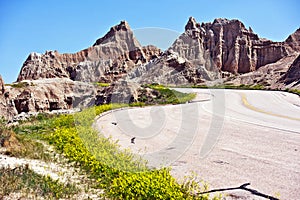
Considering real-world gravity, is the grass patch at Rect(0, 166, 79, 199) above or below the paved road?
below

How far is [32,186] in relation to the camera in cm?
572

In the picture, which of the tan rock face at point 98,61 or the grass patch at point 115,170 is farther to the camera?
the tan rock face at point 98,61

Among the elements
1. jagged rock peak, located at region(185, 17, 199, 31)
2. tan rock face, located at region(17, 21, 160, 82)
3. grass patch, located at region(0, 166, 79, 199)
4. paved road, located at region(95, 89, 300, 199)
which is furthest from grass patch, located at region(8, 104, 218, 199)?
jagged rock peak, located at region(185, 17, 199, 31)

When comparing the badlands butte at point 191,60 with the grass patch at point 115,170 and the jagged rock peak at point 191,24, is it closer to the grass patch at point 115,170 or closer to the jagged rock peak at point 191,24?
the jagged rock peak at point 191,24

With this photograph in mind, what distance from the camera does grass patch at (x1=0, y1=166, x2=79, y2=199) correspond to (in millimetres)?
5393

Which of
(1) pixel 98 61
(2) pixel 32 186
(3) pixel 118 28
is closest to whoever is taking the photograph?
(2) pixel 32 186

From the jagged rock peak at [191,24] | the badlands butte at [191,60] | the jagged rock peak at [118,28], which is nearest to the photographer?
the badlands butte at [191,60]

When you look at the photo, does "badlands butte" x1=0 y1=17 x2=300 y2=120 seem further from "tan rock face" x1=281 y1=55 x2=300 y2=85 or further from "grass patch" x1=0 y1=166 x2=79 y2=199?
"grass patch" x1=0 y1=166 x2=79 y2=199

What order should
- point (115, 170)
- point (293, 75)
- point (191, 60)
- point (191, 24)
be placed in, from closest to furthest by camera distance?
point (115, 170) < point (293, 75) < point (191, 60) < point (191, 24)

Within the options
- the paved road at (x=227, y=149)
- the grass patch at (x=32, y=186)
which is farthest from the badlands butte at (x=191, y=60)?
the grass patch at (x=32, y=186)

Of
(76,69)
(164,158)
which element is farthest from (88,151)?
(76,69)

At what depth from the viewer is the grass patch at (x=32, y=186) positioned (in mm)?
5393

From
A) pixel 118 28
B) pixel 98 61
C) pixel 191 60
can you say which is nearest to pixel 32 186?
pixel 191 60

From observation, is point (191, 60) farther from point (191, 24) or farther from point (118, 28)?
point (118, 28)
